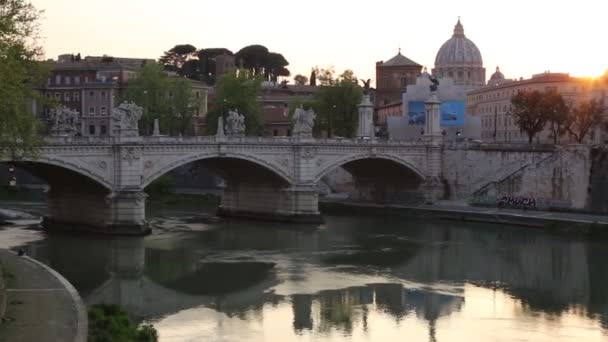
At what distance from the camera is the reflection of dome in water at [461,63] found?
97312 mm

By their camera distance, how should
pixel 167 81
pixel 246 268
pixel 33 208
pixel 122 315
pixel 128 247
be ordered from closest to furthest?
pixel 122 315 < pixel 246 268 < pixel 128 247 < pixel 33 208 < pixel 167 81

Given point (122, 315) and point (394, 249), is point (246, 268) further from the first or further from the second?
point (122, 315)

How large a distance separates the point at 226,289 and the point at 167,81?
35.6 metres

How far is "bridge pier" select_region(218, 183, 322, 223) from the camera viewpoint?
4150 cm

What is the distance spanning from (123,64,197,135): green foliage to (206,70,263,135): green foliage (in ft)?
6.23

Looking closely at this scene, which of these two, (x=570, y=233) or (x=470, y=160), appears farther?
(x=470, y=160)

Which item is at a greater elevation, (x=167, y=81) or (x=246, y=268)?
(x=167, y=81)

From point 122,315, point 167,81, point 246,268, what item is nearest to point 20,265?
point 122,315

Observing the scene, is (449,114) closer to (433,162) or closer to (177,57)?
(433,162)

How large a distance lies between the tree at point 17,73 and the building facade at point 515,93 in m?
55.2

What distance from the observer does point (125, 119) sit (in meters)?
35.5

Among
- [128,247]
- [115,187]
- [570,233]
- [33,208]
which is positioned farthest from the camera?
[33,208]

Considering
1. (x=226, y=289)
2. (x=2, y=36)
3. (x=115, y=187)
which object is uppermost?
(x=2, y=36)

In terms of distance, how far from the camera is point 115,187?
34.8 m
